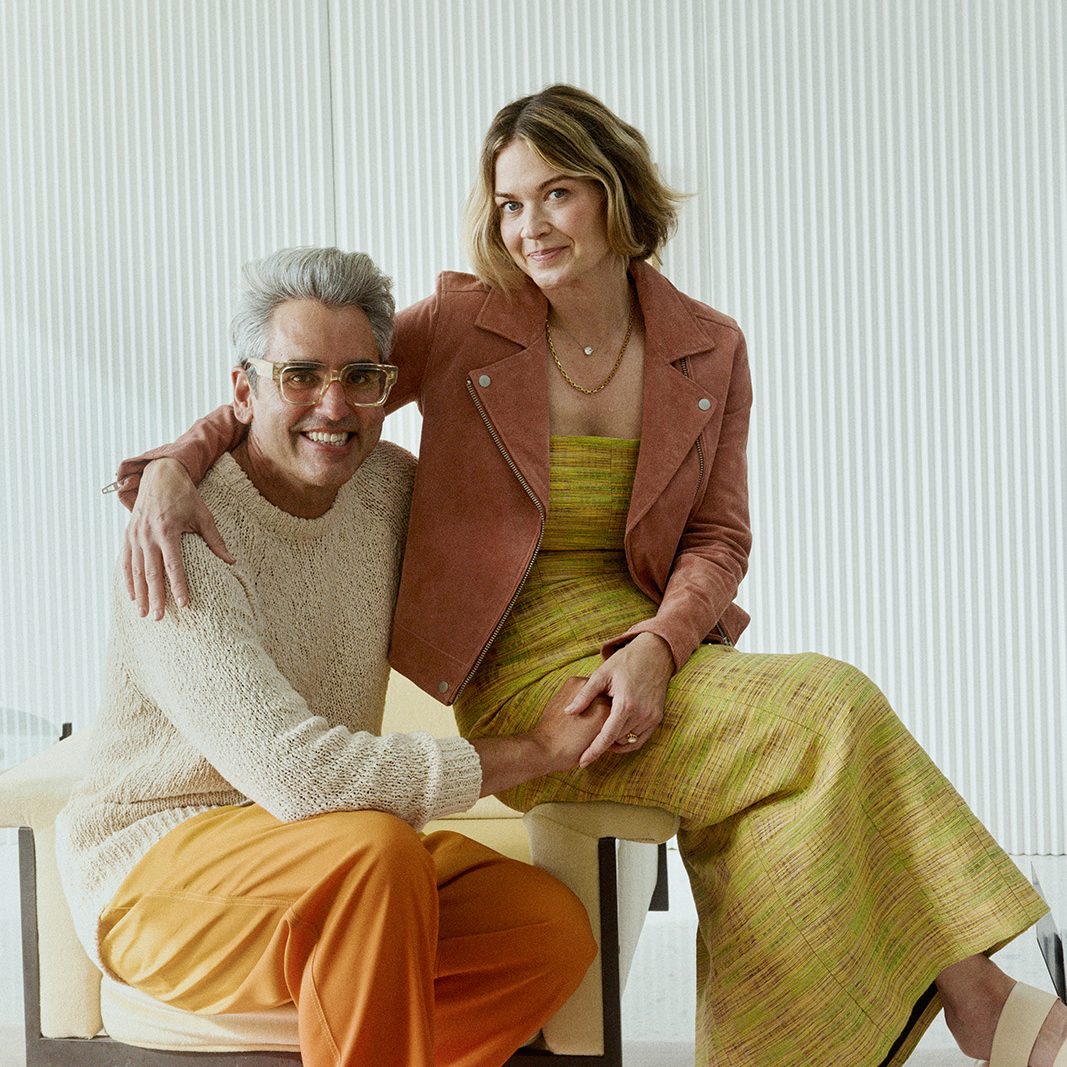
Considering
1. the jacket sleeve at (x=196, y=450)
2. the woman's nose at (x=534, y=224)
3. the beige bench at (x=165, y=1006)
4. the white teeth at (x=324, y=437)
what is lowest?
the beige bench at (x=165, y=1006)

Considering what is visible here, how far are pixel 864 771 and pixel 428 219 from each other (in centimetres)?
246

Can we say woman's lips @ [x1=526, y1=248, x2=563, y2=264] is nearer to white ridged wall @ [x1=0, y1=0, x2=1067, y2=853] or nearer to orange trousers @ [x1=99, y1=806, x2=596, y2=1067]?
orange trousers @ [x1=99, y1=806, x2=596, y2=1067]

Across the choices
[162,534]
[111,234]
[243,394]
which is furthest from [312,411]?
[111,234]

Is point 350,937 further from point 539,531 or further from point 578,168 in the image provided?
point 578,168

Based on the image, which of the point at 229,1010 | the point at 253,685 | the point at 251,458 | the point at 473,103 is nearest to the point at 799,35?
the point at 473,103

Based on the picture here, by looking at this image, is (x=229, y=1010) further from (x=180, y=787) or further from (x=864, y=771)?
(x=864, y=771)

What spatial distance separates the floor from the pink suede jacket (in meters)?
0.88

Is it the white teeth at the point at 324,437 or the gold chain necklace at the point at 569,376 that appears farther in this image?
the gold chain necklace at the point at 569,376

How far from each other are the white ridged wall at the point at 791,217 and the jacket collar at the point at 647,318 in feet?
5.23

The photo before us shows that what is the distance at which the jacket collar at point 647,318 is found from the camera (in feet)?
7.02

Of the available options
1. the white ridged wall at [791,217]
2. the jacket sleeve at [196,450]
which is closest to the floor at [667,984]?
the white ridged wall at [791,217]

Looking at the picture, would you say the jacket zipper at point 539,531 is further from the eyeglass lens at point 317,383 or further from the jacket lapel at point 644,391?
A: the eyeglass lens at point 317,383

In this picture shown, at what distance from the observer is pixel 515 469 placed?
2.07 metres

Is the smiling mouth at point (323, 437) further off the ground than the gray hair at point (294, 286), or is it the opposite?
the gray hair at point (294, 286)
